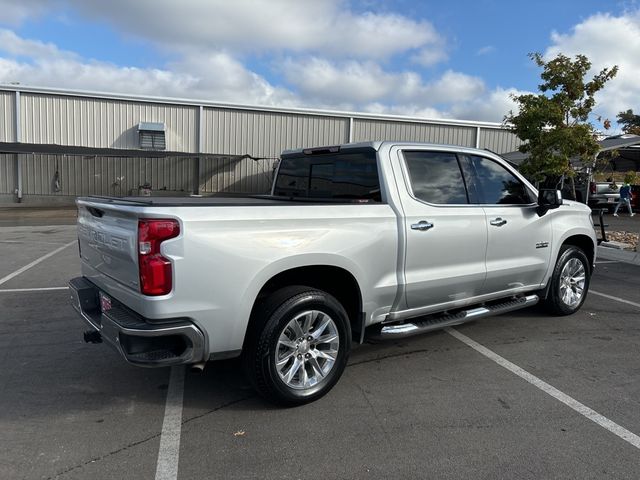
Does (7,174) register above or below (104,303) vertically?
above

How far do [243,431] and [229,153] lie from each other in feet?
74.4

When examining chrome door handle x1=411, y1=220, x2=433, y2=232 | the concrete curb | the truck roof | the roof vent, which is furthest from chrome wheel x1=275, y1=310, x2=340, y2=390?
the roof vent

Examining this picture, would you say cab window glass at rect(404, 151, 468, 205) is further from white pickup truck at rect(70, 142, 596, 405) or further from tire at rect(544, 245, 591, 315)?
Answer: tire at rect(544, 245, 591, 315)

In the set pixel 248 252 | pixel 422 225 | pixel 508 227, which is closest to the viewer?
pixel 248 252

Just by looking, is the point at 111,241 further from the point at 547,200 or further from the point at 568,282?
the point at 568,282

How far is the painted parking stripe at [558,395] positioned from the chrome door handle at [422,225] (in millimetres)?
1452

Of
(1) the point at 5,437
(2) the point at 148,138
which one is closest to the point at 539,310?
(1) the point at 5,437

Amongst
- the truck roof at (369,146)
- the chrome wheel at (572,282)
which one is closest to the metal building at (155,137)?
the truck roof at (369,146)

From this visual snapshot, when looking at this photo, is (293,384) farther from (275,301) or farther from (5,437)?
(5,437)

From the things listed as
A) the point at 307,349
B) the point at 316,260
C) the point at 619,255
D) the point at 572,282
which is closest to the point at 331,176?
the point at 316,260

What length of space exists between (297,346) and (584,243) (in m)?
4.26

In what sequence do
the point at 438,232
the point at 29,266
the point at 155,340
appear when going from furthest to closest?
the point at 29,266 → the point at 438,232 → the point at 155,340

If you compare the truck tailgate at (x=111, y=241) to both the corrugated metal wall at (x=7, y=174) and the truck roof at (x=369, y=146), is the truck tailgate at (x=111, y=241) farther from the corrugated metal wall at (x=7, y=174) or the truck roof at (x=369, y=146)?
the corrugated metal wall at (x=7, y=174)

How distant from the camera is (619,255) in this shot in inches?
415
